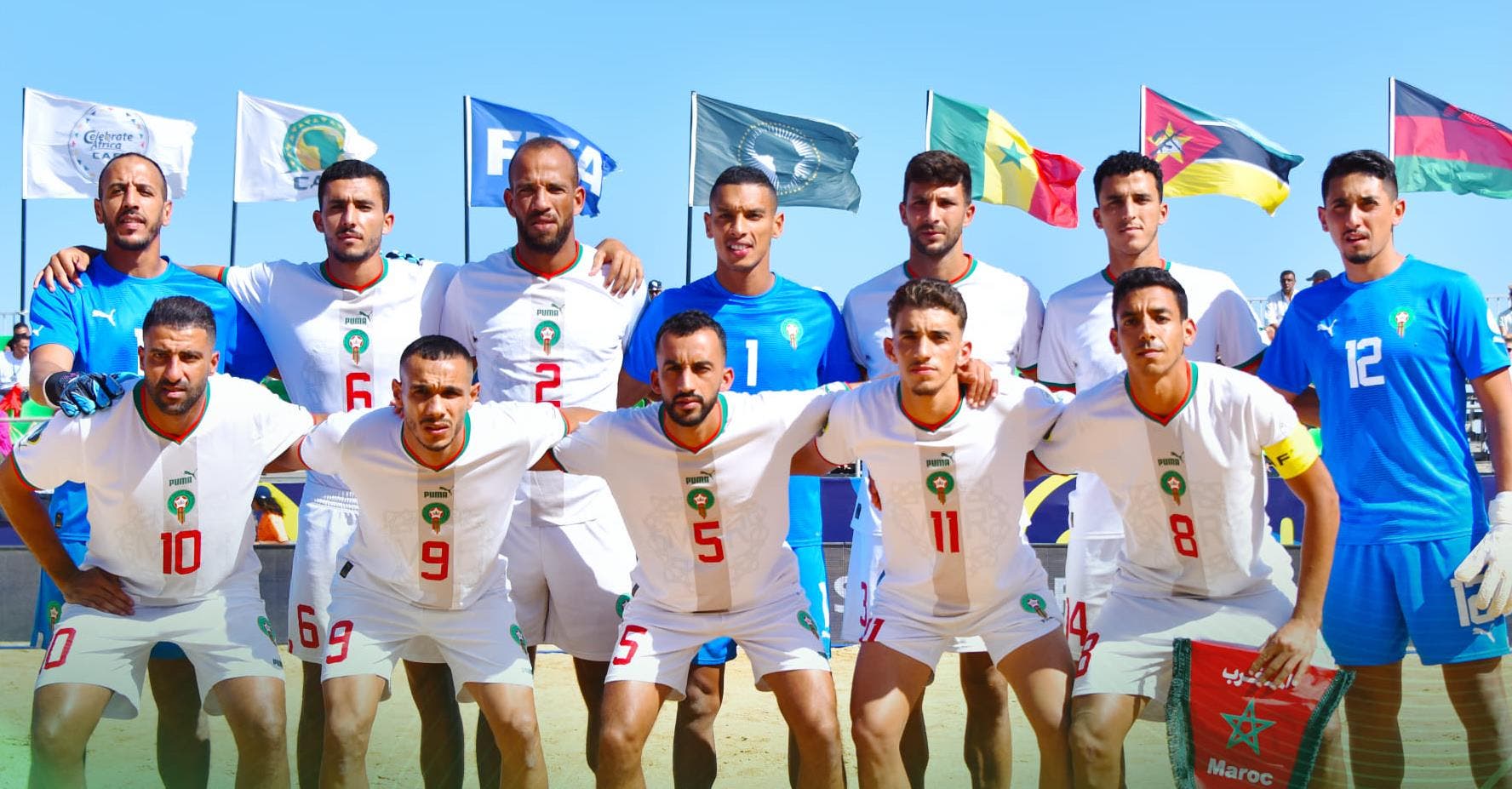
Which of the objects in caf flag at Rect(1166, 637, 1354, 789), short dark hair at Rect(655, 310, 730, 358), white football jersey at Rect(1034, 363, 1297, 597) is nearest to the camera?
caf flag at Rect(1166, 637, 1354, 789)

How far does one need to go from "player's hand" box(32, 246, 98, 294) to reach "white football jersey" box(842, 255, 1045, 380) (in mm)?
3600

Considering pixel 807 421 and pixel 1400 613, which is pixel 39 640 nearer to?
pixel 807 421

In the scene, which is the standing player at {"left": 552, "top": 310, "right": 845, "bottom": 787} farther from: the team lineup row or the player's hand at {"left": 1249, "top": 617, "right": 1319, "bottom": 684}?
the player's hand at {"left": 1249, "top": 617, "right": 1319, "bottom": 684}

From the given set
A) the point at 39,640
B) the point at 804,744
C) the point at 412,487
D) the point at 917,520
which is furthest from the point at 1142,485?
the point at 39,640

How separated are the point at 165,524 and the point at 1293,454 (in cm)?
458

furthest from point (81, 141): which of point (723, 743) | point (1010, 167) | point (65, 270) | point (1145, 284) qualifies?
point (1145, 284)

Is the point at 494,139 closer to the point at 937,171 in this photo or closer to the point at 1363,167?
the point at 937,171

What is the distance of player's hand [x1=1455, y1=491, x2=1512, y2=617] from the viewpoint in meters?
4.99

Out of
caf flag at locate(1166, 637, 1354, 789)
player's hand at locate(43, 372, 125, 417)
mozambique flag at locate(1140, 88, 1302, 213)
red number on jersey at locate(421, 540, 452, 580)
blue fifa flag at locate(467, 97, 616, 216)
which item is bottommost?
caf flag at locate(1166, 637, 1354, 789)

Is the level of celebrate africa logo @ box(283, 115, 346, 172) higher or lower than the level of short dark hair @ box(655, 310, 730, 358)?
higher

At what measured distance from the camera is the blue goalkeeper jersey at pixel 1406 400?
5234 millimetres

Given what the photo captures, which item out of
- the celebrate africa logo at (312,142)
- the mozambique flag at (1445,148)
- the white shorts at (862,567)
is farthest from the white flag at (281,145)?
the white shorts at (862,567)

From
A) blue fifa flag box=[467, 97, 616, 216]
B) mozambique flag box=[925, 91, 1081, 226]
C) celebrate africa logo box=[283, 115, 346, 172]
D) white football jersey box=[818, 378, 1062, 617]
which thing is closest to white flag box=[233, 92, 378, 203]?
celebrate africa logo box=[283, 115, 346, 172]

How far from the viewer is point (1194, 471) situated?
188 inches
